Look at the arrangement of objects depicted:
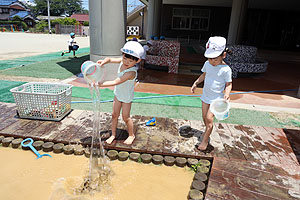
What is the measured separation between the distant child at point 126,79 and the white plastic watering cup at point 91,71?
0.09 metres

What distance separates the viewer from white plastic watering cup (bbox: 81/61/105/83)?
2.52 meters

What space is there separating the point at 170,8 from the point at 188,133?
21.6 metres

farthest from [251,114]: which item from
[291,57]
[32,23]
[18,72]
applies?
A: [32,23]

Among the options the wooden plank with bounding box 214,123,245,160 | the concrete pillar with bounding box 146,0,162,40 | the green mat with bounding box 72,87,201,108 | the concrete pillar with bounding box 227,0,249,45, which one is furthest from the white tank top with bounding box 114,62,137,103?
the concrete pillar with bounding box 146,0,162,40

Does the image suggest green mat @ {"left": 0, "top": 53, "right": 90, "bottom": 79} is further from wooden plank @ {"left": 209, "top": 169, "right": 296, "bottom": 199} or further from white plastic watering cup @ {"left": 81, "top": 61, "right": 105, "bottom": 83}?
wooden plank @ {"left": 209, "top": 169, "right": 296, "bottom": 199}

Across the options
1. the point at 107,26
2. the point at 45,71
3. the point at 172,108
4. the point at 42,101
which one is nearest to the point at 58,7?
the point at 45,71

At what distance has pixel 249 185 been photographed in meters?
2.57

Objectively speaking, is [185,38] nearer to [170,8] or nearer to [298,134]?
[170,8]

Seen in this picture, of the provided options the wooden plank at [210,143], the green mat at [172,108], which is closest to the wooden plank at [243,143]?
the wooden plank at [210,143]

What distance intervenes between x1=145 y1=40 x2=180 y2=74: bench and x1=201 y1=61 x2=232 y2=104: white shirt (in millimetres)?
5675

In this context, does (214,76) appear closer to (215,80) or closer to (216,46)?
(215,80)

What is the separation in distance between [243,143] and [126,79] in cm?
210

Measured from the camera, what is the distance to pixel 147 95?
5777mm

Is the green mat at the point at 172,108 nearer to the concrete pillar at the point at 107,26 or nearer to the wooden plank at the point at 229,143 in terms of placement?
the wooden plank at the point at 229,143
